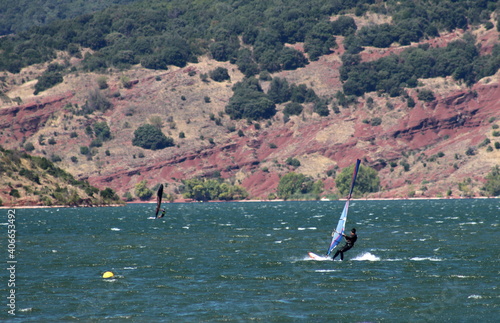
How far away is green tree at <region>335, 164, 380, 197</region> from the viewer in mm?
168625

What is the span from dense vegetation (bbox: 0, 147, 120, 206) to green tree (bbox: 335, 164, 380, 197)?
53.1m

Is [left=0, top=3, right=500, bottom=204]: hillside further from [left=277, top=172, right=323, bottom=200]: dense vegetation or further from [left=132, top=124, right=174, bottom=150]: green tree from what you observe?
[left=277, top=172, right=323, bottom=200]: dense vegetation

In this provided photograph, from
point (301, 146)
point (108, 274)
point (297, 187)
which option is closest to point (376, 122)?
point (301, 146)

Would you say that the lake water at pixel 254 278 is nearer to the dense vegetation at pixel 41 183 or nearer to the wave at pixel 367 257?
the wave at pixel 367 257

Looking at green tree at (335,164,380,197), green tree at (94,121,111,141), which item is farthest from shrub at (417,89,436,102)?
green tree at (94,121,111,141)

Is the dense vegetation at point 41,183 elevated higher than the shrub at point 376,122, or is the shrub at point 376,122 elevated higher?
the shrub at point 376,122

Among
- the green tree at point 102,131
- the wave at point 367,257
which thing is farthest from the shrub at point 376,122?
the wave at point 367,257

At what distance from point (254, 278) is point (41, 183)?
95.6 meters

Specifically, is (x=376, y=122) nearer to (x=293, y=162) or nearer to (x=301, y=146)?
(x=301, y=146)

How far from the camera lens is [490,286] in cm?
3547

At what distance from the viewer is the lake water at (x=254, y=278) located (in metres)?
30.6

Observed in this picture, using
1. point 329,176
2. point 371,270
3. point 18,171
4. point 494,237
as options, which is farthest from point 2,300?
point 329,176

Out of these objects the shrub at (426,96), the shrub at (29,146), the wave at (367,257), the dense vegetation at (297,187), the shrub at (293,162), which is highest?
the shrub at (426,96)

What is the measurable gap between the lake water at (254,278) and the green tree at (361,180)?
4056 inches
